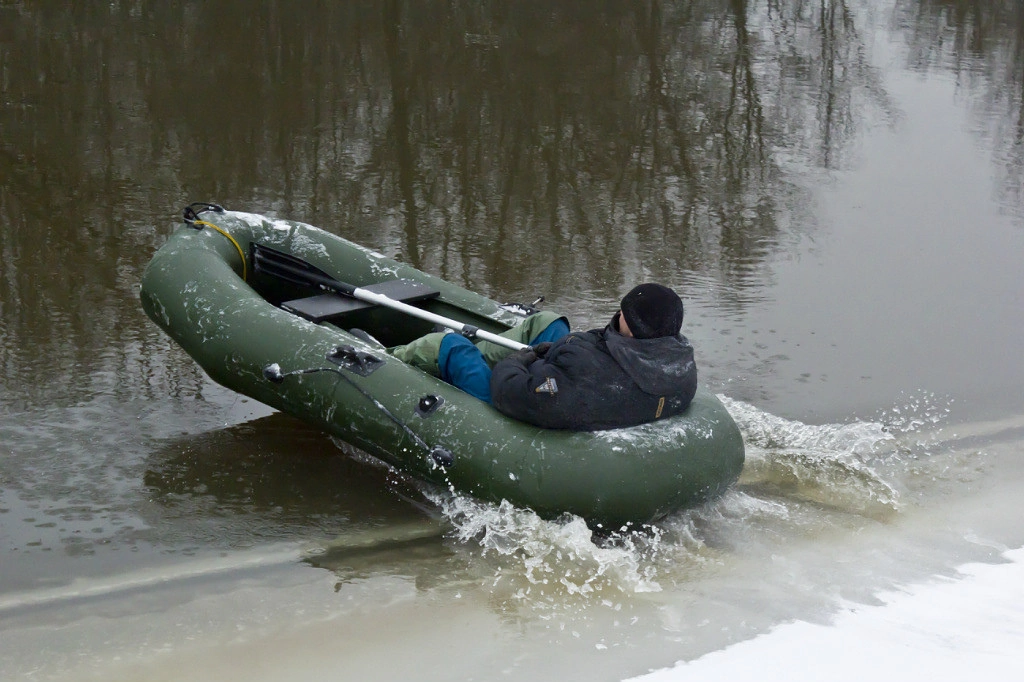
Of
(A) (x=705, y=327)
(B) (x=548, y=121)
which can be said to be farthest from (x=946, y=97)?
(A) (x=705, y=327)

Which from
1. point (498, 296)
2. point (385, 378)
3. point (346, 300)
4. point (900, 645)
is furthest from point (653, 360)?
point (498, 296)

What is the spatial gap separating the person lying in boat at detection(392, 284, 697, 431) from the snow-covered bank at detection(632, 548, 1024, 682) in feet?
3.16

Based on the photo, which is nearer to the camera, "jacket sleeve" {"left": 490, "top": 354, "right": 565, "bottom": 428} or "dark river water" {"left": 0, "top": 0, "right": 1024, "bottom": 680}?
"dark river water" {"left": 0, "top": 0, "right": 1024, "bottom": 680}

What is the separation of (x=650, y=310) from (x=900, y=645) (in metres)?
1.47

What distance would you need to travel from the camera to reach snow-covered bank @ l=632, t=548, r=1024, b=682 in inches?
158

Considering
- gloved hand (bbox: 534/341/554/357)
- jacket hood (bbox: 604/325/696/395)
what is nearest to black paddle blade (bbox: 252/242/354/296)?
gloved hand (bbox: 534/341/554/357)

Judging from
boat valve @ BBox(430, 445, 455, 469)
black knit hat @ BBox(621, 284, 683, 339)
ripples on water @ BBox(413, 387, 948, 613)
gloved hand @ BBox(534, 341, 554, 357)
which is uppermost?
black knit hat @ BBox(621, 284, 683, 339)

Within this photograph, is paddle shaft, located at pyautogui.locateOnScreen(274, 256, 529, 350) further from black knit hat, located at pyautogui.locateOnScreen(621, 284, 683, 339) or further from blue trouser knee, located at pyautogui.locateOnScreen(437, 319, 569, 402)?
black knit hat, located at pyautogui.locateOnScreen(621, 284, 683, 339)

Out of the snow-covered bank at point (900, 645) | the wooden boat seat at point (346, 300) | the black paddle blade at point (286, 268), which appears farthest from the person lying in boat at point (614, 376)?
the black paddle blade at point (286, 268)

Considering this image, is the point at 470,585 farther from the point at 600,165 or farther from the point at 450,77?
the point at 450,77

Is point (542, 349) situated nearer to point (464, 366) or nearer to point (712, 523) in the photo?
point (464, 366)

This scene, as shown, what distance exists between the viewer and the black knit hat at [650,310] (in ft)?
15.2

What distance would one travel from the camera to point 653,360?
464cm

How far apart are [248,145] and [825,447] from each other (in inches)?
213
